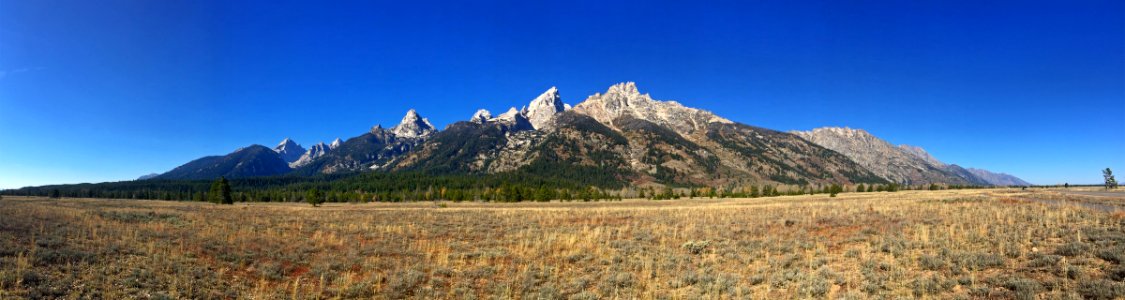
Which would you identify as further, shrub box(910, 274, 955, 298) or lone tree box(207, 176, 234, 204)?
lone tree box(207, 176, 234, 204)

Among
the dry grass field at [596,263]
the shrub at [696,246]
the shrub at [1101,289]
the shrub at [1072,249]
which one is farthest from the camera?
the shrub at [696,246]

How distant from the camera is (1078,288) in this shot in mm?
9844

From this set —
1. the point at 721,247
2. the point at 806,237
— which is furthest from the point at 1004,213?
the point at 721,247

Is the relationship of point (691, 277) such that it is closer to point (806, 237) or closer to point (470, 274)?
point (470, 274)

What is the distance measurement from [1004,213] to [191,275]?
36060 millimetres

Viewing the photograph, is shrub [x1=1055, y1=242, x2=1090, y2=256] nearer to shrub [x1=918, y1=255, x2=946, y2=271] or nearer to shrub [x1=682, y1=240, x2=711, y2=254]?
shrub [x1=918, y1=255, x2=946, y2=271]

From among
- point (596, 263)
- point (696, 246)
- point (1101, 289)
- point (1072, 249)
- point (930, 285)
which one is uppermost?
point (1072, 249)

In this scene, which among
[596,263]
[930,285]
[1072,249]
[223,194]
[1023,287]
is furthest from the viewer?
[223,194]

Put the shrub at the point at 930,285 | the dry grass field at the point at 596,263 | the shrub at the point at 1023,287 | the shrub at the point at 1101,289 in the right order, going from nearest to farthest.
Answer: the shrub at the point at 1101,289, the shrub at the point at 1023,287, the shrub at the point at 930,285, the dry grass field at the point at 596,263

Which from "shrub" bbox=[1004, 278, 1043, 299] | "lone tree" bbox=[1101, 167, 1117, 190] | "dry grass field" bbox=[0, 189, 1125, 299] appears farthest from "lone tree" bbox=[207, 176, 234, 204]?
"lone tree" bbox=[1101, 167, 1117, 190]

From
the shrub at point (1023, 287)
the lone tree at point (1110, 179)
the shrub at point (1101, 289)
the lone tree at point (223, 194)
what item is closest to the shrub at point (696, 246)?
the shrub at point (1023, 287)

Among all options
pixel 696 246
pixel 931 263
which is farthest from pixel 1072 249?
pixel 696 246

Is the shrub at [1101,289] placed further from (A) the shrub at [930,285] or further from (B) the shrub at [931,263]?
(B) the shrub at [931,263]

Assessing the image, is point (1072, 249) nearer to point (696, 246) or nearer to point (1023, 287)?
point (1023, 287)
